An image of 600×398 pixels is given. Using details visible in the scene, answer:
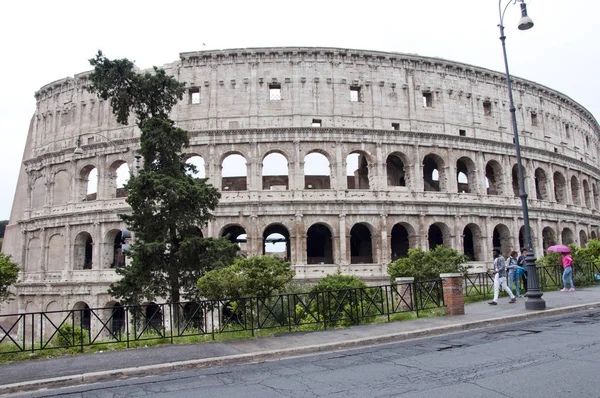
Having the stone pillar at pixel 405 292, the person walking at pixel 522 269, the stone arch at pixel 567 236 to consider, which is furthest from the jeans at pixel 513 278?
the stone arch at pixel 567 236

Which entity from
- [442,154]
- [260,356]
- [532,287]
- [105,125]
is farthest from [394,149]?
[260,356]

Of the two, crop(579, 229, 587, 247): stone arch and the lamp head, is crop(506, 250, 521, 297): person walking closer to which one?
the lamp head

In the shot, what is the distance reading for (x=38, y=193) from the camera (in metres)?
32.3

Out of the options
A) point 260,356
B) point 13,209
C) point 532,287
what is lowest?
point 260,356

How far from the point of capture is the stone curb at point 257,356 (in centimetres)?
793

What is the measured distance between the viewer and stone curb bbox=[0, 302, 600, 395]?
7.93 meters

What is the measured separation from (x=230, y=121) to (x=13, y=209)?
20.2 meters

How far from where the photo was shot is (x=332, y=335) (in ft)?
36.3

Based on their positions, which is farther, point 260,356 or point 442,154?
point 442,154

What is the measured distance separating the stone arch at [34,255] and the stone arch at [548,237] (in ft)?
117

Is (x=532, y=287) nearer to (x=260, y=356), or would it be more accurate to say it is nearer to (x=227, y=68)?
(x=260, y=356)

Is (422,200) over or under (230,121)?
under

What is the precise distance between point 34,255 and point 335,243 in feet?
67.6

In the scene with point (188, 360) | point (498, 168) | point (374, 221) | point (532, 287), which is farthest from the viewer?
point (498, 168)
